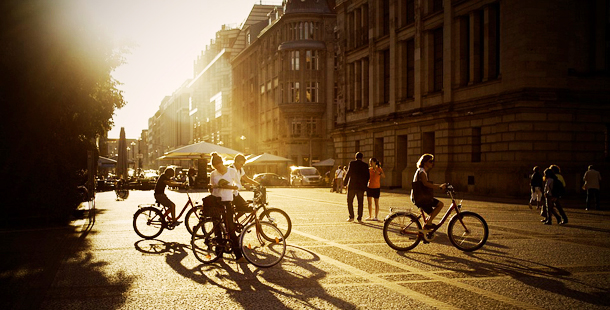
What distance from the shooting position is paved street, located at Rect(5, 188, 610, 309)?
7.46 metres

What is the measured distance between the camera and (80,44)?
17562 millimetres

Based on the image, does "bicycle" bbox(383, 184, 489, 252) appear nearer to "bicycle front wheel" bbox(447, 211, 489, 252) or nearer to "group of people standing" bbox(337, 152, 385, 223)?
"bicycle front wheel" bbox(447, 211, 489, 252)

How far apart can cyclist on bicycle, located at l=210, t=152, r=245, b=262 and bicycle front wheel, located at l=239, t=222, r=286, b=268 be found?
1.40ft

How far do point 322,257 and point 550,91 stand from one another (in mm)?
24901

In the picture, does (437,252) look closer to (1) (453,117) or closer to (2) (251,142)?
(1) (453,117)

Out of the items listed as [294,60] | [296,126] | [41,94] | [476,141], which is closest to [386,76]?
[476,141]

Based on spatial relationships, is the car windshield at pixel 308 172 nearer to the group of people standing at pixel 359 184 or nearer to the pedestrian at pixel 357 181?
the group of people standing at pixel 359 184

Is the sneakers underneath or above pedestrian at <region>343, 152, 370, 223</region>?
underneath

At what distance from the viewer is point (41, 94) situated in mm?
17062

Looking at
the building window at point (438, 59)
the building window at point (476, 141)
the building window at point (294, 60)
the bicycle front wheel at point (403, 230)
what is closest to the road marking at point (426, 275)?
the bicycle front wheel at point (403, 230)

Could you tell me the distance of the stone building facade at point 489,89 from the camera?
→ 3288 centimetres

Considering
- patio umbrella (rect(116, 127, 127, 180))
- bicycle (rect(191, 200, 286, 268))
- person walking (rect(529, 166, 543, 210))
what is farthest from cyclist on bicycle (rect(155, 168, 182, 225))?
patio umbrella (rect(116, 127, 127, 180))

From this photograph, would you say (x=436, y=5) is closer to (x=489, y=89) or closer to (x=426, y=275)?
(x=489, y=89)

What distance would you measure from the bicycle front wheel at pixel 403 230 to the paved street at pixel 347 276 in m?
0.21
